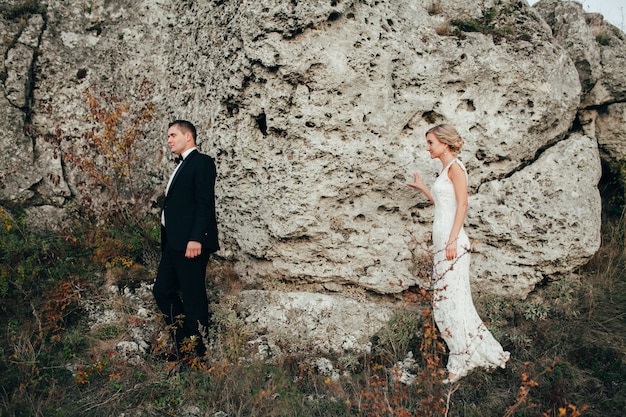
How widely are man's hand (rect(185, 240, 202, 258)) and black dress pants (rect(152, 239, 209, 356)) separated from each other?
0.37 feet

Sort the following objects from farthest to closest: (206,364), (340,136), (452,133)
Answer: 1. (340,136)
2. (206,364)
3. (452,133)

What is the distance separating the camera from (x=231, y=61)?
531 cm

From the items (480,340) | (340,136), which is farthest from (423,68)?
(480,340)

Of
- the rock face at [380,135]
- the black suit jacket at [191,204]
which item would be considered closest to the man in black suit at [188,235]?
the black suit jacket at [191,204]

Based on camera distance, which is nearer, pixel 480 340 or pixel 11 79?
Answer: pixel 480 340

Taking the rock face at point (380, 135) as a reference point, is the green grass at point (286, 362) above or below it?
below

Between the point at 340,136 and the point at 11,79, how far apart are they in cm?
475

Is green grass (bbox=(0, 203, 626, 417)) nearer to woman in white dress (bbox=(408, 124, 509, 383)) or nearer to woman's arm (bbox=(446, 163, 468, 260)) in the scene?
woman in white dress (bbox=(408, 124, 509, 383))

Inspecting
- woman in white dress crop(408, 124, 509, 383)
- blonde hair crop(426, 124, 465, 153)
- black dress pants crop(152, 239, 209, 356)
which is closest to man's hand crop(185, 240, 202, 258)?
black dress pants crop(152, 239, 209, 356)

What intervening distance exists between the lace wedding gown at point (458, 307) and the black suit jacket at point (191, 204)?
7.22 feet

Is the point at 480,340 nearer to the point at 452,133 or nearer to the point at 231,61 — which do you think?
the point at 452,133

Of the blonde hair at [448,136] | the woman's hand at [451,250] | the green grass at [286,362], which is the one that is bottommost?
the green grass at [286,362]

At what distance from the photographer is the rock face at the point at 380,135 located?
5082 mm

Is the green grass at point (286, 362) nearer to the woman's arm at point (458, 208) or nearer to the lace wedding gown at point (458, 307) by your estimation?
the lace wedding gown at point (458, 307)
